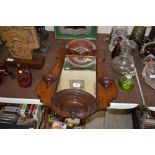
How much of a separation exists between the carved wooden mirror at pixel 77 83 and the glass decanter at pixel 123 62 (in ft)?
0.27

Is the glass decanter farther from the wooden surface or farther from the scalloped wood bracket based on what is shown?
the scalloped wood bracket

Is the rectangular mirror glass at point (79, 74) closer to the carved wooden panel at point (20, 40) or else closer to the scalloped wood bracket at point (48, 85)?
the scalloped wood bracket at point (48, 85)

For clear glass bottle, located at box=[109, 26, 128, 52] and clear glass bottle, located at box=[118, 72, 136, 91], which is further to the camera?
clear glass bottle, located at box=[109, 26, 128, 52]

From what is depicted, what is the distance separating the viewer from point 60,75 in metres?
1.13

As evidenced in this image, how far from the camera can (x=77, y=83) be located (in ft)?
3.67

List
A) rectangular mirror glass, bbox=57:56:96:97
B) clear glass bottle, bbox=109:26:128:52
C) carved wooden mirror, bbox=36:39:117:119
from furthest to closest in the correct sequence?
clear glass bottle, bbox=109:26:128:52 < rectangular mirror glass, bbox=57:56:96:97 < carved wooden mirror, bbox=36:39:117:119

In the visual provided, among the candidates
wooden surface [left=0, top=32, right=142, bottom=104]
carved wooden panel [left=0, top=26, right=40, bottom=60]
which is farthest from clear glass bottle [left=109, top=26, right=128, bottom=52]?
carved wooden panel [left=0, top=26, right=40, bottom=60]

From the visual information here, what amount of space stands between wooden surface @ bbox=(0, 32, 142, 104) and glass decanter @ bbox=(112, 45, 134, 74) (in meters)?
0.03

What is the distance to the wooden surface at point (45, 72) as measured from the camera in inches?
41.3

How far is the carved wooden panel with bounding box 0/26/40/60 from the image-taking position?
1.03 metres

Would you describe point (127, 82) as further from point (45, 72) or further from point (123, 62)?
point (45, 72)

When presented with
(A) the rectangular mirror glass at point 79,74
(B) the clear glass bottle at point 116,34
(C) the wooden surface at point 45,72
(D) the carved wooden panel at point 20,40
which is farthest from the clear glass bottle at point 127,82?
(D) the carved wooden panel at point 20,40

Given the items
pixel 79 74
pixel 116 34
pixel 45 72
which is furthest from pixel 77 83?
pixel 116 34
